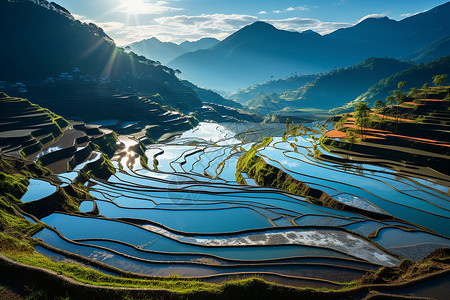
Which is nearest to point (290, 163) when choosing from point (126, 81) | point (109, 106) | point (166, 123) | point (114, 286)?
point (114, 286)

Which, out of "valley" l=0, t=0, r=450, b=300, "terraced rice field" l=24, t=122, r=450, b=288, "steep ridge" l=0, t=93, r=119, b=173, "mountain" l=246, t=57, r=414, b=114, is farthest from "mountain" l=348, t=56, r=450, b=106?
"steep ridge" l=0, t=93, r=119, b=173

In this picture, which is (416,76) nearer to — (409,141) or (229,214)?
(409,141)

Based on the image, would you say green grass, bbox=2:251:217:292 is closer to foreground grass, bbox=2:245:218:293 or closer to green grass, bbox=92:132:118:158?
foreground grass, bbox=2:245:218:293

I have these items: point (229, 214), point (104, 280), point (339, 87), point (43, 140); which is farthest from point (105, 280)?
point (339, 87)

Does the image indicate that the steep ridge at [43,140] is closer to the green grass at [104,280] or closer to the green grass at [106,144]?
the green grass at [106,144]

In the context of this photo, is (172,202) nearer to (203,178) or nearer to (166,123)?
(203,178)

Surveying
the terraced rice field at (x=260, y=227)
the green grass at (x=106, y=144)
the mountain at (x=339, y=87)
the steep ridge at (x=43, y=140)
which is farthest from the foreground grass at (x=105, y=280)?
the mountain at (x=339, y=87)

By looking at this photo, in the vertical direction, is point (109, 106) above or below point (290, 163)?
above

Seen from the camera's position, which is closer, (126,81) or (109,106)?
(109,106)
